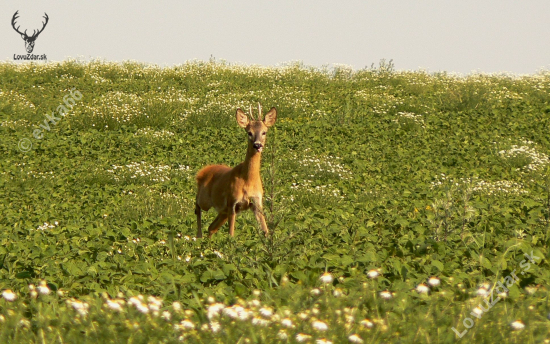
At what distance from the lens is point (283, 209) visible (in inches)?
267

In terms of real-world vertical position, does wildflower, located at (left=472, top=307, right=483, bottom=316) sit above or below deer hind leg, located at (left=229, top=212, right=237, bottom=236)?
above

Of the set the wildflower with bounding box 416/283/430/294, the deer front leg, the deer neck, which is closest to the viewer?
the wildflower with bounding box 416/283/430/294

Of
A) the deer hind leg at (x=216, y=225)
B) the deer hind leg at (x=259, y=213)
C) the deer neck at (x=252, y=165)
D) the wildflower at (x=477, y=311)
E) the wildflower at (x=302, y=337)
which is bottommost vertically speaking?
the deer hind leg at (x=216, y=225)

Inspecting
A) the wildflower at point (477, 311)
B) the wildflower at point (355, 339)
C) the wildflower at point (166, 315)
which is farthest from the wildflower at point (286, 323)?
the wildflower at point (477, 311)

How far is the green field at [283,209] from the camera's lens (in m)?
4.38

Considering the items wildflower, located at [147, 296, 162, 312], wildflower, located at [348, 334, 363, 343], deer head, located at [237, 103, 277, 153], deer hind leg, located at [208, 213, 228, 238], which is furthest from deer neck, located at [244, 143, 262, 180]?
wildflower, located at [348, 334, 363, 343]

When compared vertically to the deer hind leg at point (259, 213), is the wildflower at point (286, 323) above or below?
above

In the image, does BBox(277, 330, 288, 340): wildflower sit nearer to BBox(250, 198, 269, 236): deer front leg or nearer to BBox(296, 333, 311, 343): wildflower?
BBox(296, 333, 311, 343): wildflower

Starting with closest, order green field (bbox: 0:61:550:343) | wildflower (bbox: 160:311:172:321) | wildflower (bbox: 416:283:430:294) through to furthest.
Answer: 1. wildflower (bbox: 160:311:172:321)
2. green field (bbox: 0:61:550:343)
3. wildflower (bbox: 416:283:430:294)

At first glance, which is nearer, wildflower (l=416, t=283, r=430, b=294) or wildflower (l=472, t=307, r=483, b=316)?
wildflower (l=472, t=307, r=483, b=316)

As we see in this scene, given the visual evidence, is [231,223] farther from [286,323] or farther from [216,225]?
[286,323]

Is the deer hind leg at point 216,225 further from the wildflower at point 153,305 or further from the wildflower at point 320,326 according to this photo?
the wildflower at point 320,326

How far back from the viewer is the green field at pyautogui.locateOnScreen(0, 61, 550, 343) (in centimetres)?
438

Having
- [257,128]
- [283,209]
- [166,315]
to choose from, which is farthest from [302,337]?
[257,128]
